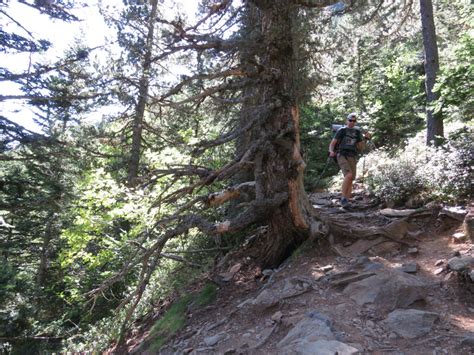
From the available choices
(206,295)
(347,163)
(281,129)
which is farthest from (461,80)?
(206,295)

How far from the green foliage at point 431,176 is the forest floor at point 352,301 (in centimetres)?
52

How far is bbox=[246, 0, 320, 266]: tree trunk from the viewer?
609cm

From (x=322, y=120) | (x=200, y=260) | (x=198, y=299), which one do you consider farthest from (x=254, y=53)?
(x=322, y=120)

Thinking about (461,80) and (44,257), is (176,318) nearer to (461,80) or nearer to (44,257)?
(461,80)

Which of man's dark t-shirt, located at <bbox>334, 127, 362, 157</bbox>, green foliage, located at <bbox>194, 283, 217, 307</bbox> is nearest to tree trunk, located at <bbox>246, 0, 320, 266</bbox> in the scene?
green foliage, located at <bbox>194, 283, 217, 307</bbox>

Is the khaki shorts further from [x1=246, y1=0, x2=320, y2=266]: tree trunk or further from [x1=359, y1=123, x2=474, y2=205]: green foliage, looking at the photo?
[x1=246, y1=0, x2=320, y2=266]: tree trunk

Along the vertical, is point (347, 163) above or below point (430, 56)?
below

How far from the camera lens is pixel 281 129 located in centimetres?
627

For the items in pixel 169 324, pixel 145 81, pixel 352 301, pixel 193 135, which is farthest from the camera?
pixel 193 135

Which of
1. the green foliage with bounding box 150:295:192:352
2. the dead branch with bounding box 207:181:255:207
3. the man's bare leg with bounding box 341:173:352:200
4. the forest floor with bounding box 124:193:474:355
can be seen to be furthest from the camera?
the man's bare leg with bounding box 341:173:352:200

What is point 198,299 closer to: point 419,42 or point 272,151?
Result: point 272,151

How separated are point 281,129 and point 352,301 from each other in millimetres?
2971

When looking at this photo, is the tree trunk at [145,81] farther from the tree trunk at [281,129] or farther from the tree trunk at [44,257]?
the tree trunk at [44,257]

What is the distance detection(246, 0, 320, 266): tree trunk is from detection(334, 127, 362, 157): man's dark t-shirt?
2166mm
